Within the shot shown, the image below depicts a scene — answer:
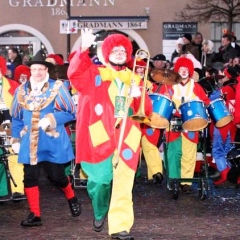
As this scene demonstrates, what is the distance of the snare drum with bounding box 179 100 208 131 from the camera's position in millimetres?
10195

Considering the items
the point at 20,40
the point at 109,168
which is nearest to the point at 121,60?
the point at 109,168

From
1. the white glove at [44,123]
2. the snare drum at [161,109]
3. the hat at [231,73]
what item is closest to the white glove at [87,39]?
the white glove at [44,123]

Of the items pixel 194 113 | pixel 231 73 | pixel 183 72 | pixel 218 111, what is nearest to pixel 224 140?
pixel 231 73

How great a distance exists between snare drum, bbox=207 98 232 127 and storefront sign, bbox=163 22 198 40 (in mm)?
13757

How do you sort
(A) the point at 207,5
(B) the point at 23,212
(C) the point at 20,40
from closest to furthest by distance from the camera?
(B) the point at 23,212 → (A) the point at 207,5 → (C) the point at 20,40

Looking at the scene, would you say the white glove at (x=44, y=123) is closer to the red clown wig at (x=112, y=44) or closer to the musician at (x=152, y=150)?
the red clown wig at (x=112, y=44)

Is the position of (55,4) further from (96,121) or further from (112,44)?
(96,121)

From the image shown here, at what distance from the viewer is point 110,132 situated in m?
8.01

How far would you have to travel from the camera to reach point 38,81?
8781 mm

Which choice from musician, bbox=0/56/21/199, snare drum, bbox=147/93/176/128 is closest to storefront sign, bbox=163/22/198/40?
musician, bbox=0/56/21/199

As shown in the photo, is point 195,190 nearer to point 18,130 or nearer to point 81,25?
point 18,130

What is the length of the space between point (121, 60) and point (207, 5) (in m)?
16.0

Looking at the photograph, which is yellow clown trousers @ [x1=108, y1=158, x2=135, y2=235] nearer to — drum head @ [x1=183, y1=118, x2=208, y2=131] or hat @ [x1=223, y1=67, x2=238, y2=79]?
drum head @ [x1=183, y1=118, x2=208, y2=131]

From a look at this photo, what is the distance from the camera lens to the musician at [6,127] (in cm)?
998
